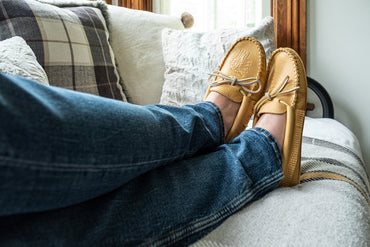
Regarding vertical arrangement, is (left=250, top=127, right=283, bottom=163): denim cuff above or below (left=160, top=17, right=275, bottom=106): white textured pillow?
below

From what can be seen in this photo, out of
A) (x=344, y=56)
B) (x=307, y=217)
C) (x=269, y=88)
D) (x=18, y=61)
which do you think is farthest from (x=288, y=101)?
(x=344, y=56)

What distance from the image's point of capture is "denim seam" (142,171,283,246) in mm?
349

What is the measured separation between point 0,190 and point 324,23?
56.7 inches

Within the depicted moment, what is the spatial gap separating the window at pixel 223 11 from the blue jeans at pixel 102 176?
126 cm

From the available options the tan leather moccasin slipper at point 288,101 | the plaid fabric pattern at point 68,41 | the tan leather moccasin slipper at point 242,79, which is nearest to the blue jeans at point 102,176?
the tan leather moccasin slipper at point 288,101

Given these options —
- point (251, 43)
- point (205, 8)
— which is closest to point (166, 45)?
point (251, 43)

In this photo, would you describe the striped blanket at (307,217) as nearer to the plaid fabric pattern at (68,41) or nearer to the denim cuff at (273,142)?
the denim cuff at (273,142)

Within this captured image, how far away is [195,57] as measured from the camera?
42.4 inches

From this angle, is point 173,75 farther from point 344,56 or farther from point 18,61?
point 344,56

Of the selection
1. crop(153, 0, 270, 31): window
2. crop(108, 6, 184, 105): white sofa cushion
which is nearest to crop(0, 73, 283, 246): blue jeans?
crop(108, 6, 184, 105): white sofa cushion

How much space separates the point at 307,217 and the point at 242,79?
48cm

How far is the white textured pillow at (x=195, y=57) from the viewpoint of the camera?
1050mm

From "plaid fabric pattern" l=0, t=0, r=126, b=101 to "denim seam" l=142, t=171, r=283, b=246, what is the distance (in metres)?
0.66

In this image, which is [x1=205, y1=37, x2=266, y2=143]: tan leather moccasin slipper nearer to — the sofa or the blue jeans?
the sofa
